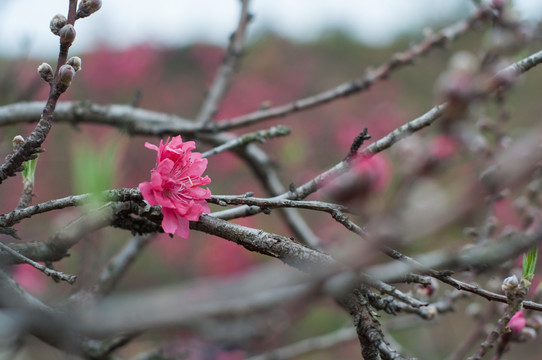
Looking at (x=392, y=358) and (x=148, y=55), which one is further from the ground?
(x=148, y=55)

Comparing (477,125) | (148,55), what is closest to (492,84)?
(477,125)

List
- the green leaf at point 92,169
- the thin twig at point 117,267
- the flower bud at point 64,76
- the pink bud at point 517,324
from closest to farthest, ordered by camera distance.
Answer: the green leaf at point 92,169 < the flower bud at point 64,76 < the pink bud at point 517,324 < the thin twig at point 117,267

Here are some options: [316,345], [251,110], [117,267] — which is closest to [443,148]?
[117,267]

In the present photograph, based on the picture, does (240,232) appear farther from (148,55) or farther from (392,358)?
(148,55)

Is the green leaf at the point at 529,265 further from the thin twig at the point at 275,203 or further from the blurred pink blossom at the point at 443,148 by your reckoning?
the blurred pink blossom at the point at 443,148

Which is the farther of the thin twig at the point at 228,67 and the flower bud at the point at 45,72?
the thin twig at the point at 228,67

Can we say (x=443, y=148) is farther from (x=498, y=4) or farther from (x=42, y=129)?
(x=498, y=4)

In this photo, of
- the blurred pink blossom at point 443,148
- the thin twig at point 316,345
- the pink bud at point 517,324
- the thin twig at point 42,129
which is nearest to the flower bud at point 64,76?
the thin twig at point 42,129
